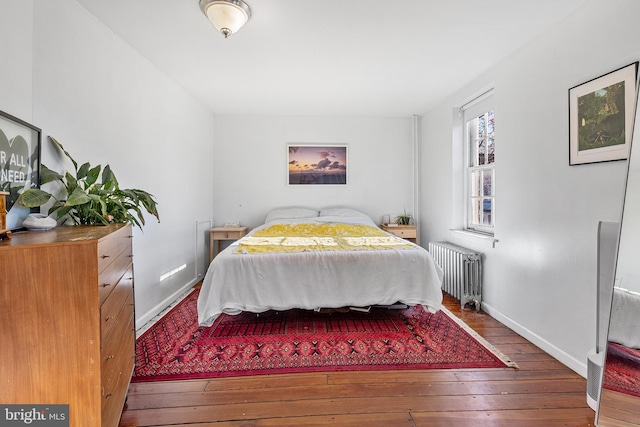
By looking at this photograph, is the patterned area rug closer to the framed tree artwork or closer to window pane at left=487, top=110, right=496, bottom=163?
the framed tree artwork

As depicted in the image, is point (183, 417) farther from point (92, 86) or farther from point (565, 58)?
point (565, 58)

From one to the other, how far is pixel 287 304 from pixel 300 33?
2150mm

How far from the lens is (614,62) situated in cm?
164

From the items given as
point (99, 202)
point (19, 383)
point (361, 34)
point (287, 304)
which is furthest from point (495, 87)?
point (19, 383)

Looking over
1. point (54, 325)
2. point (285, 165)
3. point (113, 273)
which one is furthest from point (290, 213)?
point (54, 325)

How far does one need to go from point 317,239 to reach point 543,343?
205cm

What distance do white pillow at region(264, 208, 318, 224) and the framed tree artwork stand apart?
297 cm

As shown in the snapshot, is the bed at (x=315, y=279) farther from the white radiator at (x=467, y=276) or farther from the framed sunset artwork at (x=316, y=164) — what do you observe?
the framed sunset artwork at (x=316, y=164)

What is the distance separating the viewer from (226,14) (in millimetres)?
1770

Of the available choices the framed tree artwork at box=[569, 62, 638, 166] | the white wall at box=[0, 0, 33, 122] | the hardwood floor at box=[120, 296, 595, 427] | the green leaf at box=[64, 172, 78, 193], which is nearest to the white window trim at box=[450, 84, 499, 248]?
the framed tree artwork at box=[569, 62, 638, 166]

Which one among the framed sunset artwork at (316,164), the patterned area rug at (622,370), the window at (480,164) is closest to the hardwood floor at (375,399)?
the patterned area rug at (622,370)

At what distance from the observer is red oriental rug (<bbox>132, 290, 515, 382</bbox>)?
189 cm

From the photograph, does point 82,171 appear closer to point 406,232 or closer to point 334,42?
point 334,42

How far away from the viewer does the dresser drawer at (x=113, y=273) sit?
3.48 feet
